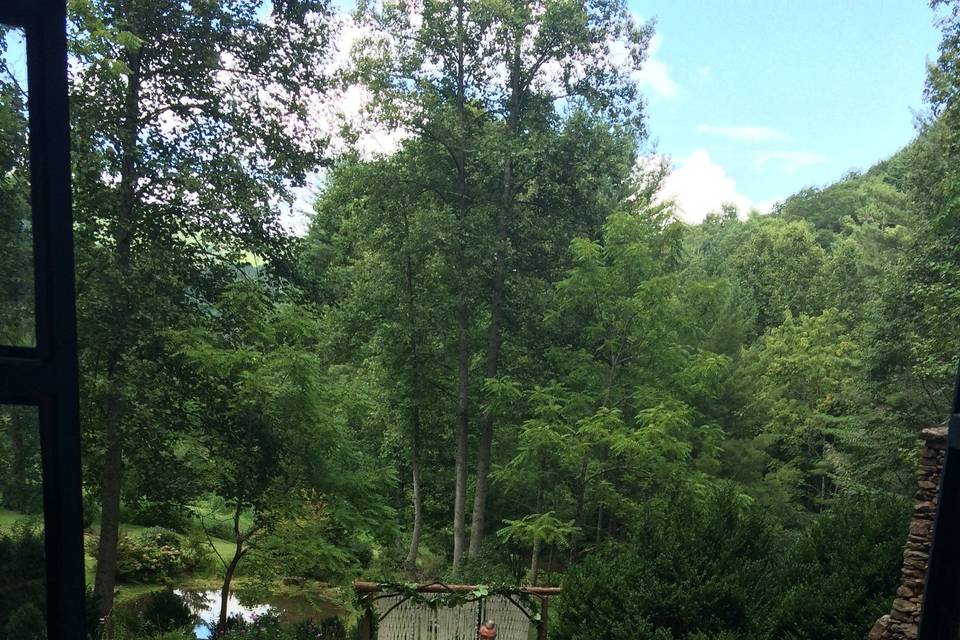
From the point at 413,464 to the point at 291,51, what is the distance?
6.72 meters

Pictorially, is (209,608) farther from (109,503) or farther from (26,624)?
(26,624)

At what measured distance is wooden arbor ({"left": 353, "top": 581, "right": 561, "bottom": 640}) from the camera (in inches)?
193

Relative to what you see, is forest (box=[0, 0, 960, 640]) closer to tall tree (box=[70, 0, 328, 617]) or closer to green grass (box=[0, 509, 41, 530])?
tall tree (box=[70, 0, 328, 617])

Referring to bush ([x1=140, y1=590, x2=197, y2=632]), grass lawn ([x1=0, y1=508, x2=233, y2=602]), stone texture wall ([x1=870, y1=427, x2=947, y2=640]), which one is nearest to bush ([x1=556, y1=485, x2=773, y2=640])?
stone texture wall ([x1=870, y1=427, x2=947, y2=640])

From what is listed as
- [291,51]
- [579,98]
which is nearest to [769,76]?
[579,98]

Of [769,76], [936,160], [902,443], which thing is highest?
[769,76]

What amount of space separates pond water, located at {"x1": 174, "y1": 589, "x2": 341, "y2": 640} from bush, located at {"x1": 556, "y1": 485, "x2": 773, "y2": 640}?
15.2ft

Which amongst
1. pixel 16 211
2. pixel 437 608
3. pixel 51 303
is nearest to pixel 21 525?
pixel 51 303

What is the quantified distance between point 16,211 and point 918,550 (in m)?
5.54

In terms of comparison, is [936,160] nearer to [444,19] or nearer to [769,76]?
[444,19]

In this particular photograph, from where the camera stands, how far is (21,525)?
772mm

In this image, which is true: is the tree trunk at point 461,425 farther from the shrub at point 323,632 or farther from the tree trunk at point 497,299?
the shrub at point 323,632

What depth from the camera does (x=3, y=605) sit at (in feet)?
2.47

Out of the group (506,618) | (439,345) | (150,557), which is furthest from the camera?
(439,345)
